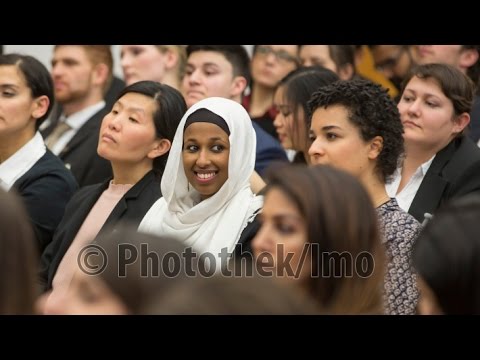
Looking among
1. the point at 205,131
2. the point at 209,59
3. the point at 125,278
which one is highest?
the point at 209,59

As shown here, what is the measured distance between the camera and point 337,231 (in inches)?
128

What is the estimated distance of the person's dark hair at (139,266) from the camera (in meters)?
2.56

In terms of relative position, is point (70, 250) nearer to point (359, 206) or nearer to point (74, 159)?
point (74, 159)

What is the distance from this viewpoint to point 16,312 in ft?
8.39

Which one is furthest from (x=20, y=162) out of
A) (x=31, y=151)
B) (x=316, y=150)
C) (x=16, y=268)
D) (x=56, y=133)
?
(x=16, y=268)

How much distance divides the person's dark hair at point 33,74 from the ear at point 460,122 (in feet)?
7.32

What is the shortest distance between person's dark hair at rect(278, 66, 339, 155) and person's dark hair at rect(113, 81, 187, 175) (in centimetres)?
66

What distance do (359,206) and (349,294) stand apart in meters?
0.26

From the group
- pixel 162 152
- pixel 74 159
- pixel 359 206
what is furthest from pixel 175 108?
pixel 359 206

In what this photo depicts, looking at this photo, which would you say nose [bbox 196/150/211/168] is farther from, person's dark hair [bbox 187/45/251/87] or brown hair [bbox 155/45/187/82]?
brown hair [bbox 155/45/187/82]

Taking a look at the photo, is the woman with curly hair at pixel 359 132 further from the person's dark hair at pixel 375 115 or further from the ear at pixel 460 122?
the ear at pixel 460 122

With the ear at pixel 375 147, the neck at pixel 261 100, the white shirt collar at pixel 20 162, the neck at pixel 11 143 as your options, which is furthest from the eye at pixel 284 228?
the neck at pixel 261 100

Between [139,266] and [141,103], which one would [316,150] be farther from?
[139,266]

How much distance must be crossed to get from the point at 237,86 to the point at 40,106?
1252 millimetres
